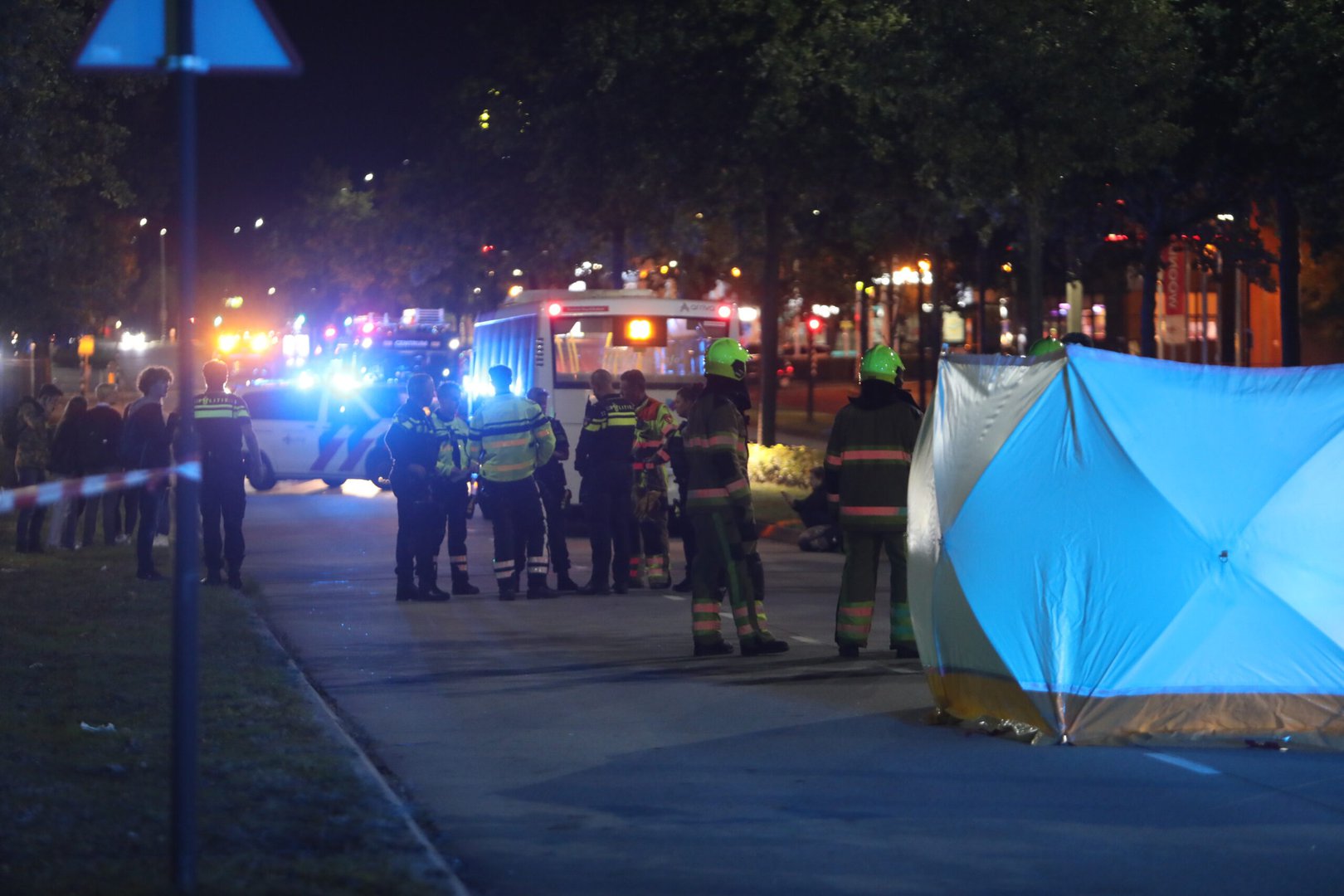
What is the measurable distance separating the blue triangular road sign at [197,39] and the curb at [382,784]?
2549mm

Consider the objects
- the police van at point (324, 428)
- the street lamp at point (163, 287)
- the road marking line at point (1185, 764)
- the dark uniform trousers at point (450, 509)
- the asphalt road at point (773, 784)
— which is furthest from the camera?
the street lamp at point (163, 287)

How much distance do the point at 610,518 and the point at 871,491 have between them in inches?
196

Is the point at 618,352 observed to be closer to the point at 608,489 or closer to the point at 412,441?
the point at 608,489

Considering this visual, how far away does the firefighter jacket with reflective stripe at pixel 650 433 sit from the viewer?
1567 centimetres

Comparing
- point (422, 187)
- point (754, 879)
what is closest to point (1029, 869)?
point (754, 879)

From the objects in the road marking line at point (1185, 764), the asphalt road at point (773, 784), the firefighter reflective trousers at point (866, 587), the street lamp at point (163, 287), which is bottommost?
the asphalt road at point (773, 784)

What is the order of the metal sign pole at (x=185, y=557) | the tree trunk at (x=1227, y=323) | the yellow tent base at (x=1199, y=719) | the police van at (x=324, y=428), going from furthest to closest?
the tree trunk at (x=1227, y=323) → the police van at (x=324, y=428) → the yellow tent base at (x=1199, y=719) → the metal sign pole at (x=185, y=557)

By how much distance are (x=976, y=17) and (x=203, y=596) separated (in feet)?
31.0

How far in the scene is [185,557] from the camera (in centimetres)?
541

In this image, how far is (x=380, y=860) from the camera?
6.08 meters

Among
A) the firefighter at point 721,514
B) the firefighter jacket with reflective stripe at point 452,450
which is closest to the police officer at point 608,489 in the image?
the firefighter jacket with reflective stripe at point 452,450

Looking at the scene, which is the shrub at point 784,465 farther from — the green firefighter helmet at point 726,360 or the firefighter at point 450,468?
the green firefighter helmet at point 726,360

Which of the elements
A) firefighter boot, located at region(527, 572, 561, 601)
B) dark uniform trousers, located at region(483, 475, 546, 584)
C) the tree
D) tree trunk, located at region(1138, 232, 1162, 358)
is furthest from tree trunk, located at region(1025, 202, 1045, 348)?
the tree

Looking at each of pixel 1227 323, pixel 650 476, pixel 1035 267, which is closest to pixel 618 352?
pixel 1035 267
